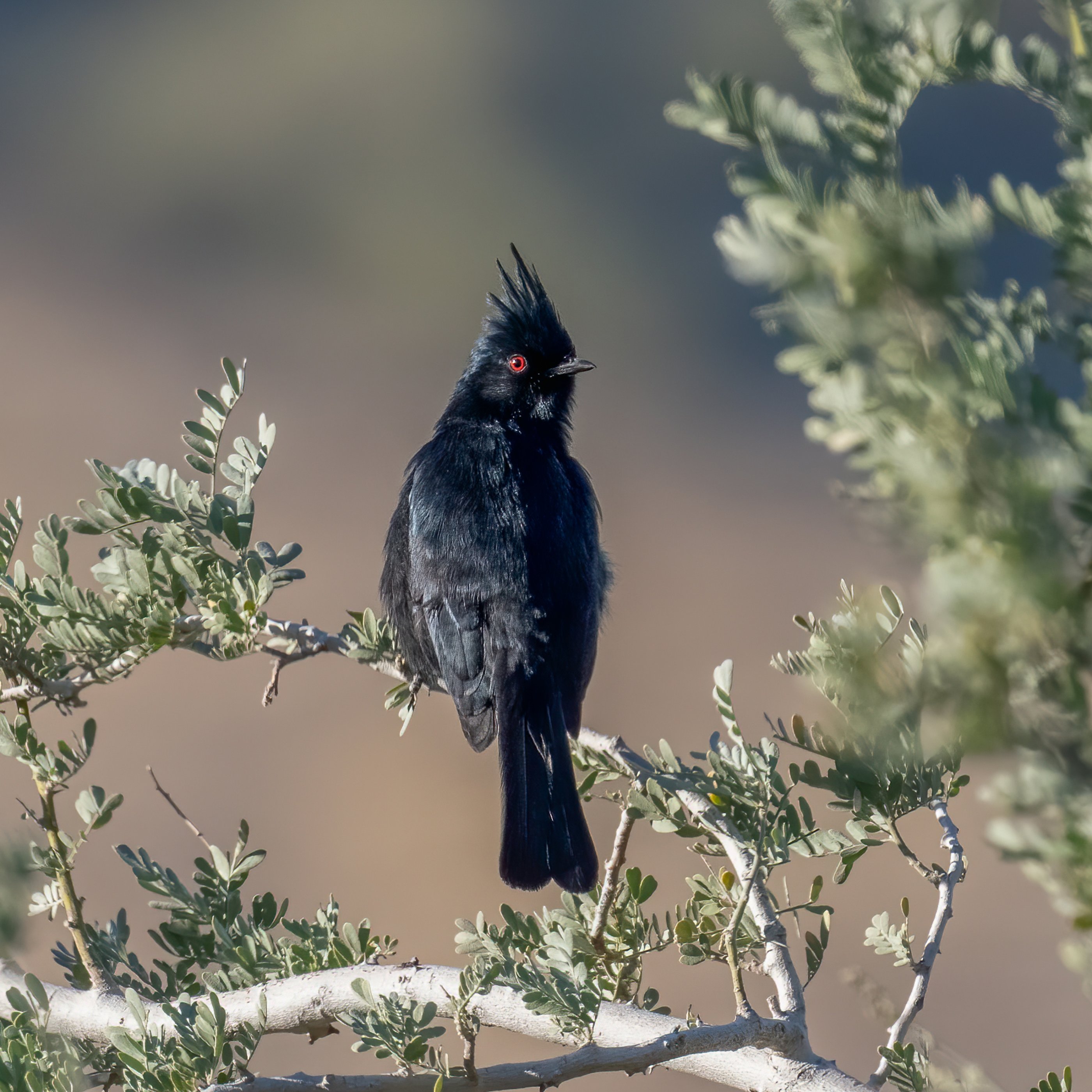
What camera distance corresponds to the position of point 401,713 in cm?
299

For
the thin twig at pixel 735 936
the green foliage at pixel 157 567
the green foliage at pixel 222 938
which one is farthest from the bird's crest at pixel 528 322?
the thin twig at pixel 735 936

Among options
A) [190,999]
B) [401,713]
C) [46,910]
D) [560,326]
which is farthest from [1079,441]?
[560,326]

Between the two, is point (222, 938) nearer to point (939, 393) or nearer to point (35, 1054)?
point (35, 1054)

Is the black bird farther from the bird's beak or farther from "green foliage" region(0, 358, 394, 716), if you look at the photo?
"green foliage" region(0, 358, 394, 716)

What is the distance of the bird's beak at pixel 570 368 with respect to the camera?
159 inches

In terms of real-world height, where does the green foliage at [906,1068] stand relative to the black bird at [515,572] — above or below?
below

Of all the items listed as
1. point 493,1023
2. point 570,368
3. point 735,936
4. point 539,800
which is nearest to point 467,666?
point 539,800

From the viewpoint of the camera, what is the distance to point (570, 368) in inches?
160

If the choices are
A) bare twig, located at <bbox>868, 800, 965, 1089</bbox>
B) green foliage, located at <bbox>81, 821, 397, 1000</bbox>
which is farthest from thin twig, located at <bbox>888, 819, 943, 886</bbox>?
green foliage, located at <bbox>81, 821, 397, 1000</bbox>

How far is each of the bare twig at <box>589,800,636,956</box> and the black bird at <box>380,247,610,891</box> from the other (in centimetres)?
83

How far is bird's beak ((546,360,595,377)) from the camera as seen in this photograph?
404 cm

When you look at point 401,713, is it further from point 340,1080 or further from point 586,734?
point 340,1080

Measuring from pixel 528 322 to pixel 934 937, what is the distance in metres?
2.84

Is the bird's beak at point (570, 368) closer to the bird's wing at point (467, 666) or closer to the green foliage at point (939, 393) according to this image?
the bird's wing at point (467, 666)
